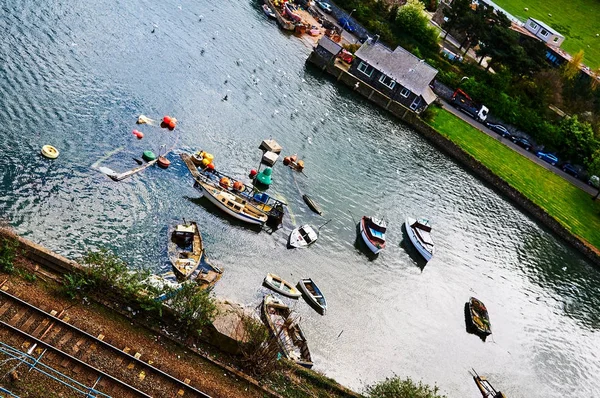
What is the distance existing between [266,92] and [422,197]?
110ft

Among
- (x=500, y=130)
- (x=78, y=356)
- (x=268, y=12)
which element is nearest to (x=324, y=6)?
(x=268, y=12)

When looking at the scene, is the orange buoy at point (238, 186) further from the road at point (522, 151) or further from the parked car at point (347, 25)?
the parked car at point (347, 25)

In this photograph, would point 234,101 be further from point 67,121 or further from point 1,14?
point 1,14

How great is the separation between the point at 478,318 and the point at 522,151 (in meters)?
53.3

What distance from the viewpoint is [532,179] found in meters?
101

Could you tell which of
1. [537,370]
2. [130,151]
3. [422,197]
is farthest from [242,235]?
[537,370]

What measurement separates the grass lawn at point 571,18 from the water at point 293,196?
7270cm

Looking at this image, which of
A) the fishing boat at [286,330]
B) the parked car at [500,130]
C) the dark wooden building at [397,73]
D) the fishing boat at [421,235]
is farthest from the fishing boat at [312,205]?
the parked car at [500,130]

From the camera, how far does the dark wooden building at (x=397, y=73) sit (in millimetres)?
104562

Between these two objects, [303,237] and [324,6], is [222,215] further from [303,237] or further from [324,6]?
[324,6]

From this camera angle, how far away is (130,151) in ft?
224

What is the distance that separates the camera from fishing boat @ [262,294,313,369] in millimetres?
52250

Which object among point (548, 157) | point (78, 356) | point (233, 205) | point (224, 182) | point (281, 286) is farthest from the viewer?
point (548, 157)

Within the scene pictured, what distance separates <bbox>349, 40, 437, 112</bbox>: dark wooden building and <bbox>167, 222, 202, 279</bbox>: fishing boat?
59702mm
